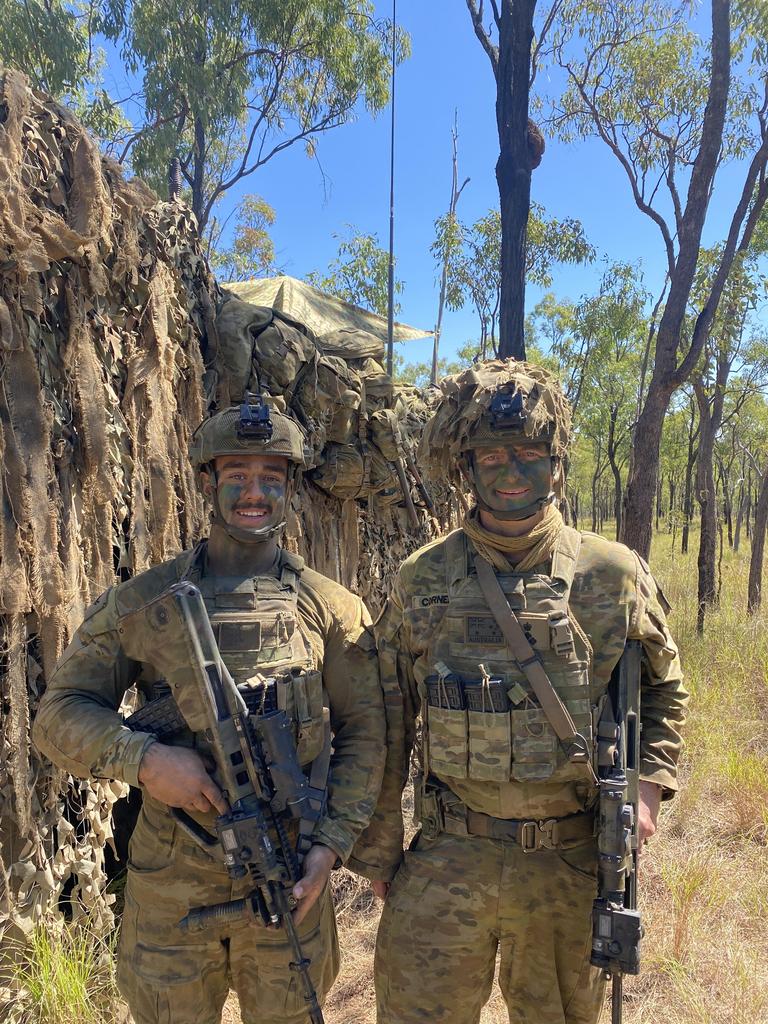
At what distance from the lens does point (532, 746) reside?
1927mm

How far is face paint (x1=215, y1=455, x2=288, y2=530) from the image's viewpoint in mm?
2020

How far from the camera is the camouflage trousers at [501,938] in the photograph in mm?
1963

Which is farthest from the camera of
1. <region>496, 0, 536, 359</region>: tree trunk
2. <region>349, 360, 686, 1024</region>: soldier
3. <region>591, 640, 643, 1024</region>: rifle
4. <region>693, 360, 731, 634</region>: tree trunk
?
<region>693, 360, 731, 634</region>: tree trunk

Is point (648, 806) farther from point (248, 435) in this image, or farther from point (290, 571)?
point (248, 435)

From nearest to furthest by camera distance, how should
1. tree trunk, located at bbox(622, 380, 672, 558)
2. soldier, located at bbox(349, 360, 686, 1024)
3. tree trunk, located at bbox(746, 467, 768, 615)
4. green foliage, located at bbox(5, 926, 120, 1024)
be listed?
soldier, located at bbox(349, 360, 686, 1024), green foliage, located at bbox(5, 926, 120, 1024), tree trunk, located at bbox(622, 380, 672, 558), tree trunk, located at bbox(746, 467, 768, 615)

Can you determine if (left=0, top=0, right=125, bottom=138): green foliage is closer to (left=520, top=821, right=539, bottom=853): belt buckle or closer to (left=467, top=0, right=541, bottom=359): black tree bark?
(left=467, top=0, right=541, bottom=359): black tree bark

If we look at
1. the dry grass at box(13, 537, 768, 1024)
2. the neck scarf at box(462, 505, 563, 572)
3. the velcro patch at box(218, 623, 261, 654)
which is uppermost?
the neck scarf at box(462, 505, 563, 572)

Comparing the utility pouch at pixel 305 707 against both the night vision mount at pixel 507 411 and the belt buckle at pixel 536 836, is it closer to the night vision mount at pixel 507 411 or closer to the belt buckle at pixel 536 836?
the belt buckle at pixel 536 836

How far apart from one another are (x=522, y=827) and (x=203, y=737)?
933 mm

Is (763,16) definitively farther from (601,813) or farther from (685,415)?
(685,415)

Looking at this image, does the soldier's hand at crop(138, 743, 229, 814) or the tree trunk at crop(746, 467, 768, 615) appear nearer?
the soldier's hand at crop(138, 743, 229, 814)

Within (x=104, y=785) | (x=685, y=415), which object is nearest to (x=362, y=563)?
(x=104, y=785)

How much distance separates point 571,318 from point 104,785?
14073 millimetres

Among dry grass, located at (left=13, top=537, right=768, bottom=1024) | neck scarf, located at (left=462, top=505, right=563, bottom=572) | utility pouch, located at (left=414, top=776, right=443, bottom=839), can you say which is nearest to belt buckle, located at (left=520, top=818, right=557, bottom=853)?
utility pouch, located at (left=414, top=776, right=443, bottom=839)
